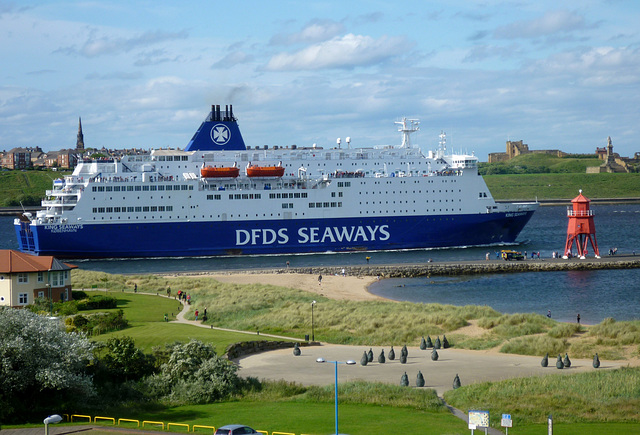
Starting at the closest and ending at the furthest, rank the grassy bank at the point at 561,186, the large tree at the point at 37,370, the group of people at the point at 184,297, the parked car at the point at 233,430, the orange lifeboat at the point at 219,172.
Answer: the parked car at the point at 233,430 < the large tree at the point at 37,370 < the group of people at the point at 184,297 < the orange lifeboat at the point at 219,172 < the grassy bank at the point at 561,186

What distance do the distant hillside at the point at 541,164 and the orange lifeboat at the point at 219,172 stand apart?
116m

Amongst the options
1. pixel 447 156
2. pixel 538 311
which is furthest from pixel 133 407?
pixel 447 156

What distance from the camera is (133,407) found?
1923cm

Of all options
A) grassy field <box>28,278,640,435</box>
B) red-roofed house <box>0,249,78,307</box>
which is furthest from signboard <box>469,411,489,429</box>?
red-roofed house <box>0,249,78,307</box>

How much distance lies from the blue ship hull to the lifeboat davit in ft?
11.2

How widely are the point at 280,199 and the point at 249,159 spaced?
4.80m

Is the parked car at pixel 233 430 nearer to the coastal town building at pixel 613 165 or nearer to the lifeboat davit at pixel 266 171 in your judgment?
the lifeboat davit at pixel 266 171

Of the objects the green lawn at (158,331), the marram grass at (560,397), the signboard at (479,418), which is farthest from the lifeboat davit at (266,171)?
the signboard at (479,418)

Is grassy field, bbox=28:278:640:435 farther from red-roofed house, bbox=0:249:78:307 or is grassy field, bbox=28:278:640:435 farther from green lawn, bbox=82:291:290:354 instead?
red-roofed house, bbox=0:249:78:307

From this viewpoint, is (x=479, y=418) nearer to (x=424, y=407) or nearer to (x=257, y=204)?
(x=424, y=407)

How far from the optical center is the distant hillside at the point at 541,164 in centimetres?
16988

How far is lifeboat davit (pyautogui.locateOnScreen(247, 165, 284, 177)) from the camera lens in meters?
56.1

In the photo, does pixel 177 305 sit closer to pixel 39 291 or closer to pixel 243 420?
pixel 39 291

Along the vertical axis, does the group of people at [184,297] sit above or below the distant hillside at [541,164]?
below
